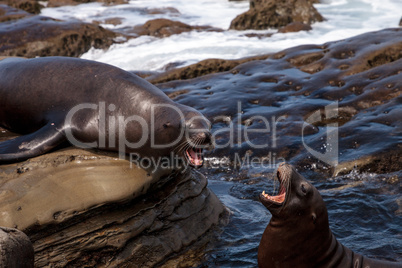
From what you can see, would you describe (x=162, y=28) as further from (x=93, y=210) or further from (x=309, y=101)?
(x=93, y=210)

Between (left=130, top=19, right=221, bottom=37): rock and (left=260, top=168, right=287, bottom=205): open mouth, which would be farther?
(left=130, top=19, right=221, bottom=37): rock

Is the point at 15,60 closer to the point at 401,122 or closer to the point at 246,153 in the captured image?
the point at 246,153

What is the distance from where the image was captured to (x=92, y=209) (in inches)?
194

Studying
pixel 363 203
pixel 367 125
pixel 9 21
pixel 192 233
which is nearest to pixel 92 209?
pixel 192 233

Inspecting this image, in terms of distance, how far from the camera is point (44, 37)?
56.4 ft

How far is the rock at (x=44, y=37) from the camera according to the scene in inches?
658

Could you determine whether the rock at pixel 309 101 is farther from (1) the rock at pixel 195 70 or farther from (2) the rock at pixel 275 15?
(2) the rock at pixel 275 15

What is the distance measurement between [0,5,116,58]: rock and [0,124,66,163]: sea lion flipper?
11946 mm

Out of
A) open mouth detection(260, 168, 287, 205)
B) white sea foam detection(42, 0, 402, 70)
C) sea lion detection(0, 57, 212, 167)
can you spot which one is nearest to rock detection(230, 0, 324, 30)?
white sea foam detection(42, 0, 402, 70)

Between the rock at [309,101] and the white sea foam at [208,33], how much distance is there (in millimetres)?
3792

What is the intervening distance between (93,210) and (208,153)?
3.99 m

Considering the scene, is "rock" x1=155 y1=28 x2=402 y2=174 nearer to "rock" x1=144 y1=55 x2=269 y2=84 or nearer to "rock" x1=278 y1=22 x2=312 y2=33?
"rock" x1=144 y1=55 x2=269 y2=84

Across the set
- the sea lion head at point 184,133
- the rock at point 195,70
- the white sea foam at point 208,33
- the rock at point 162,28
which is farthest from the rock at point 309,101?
the rock at point 162,28

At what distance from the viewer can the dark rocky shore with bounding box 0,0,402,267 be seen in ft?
15.9
